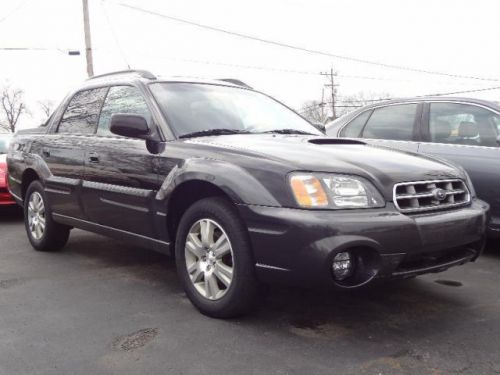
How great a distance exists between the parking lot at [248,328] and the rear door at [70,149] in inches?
27.4

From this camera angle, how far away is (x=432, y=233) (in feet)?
9.86

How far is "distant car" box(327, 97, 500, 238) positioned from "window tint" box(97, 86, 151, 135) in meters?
2.68

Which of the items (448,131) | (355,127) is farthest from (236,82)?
(448,131)

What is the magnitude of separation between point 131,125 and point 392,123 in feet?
10.2

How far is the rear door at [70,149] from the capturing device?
15.4ft

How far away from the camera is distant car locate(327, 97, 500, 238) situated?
481 centimetres

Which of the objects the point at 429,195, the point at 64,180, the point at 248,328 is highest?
the point at 429,195

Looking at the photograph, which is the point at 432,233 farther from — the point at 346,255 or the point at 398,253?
the point at 346,255

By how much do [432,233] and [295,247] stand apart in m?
0.79

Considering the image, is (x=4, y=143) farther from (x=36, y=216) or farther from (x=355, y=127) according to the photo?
(x=355, y=127)

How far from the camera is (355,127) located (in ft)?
20.3

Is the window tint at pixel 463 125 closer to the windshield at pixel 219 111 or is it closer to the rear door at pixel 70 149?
the windshield at pixel 219 111

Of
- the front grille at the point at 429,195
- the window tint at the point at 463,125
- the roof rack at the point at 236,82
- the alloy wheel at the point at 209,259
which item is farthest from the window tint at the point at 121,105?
the window tint at the point at 463,125

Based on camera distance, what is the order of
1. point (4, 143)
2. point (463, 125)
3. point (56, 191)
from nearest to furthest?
point (56, 191)
point (463, 125)
point (4, 143)
